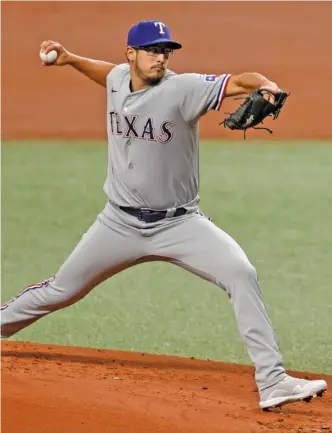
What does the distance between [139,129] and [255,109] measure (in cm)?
75

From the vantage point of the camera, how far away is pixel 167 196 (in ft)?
19.4

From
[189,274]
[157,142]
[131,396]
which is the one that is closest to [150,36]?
[157,142]

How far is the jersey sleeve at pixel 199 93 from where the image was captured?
18.3 ft

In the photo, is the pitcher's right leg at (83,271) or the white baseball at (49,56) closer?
the pitcher's right leg at (83,271)

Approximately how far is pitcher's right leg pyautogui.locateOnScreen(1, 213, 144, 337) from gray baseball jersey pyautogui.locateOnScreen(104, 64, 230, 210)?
0.66 ft

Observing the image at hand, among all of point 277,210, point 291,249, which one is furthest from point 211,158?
point 291,249

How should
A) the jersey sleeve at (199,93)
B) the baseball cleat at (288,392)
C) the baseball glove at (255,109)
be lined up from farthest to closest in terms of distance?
the jersey sleeve at (199,93)
the baseball cleat at (288,392)
the baseball glove at (255,109)

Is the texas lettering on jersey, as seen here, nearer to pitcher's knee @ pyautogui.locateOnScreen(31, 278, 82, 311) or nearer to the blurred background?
pitcher's knee @ pyautogui.locateOnScreen(31, 278, 82, 311)

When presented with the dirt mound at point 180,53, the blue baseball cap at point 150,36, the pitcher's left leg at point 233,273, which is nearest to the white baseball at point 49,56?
the blue baseball cap at point 150,36

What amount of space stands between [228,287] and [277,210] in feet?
19.1

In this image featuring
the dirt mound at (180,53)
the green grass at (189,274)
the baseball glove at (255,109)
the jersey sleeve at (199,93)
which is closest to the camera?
the baseball glove at (255,109)

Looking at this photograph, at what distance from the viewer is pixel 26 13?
908 inches

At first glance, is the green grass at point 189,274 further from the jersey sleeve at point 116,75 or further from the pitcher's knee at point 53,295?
the jersey sleeve at point 116,75

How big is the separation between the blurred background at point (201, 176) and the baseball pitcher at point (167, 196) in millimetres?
1262
